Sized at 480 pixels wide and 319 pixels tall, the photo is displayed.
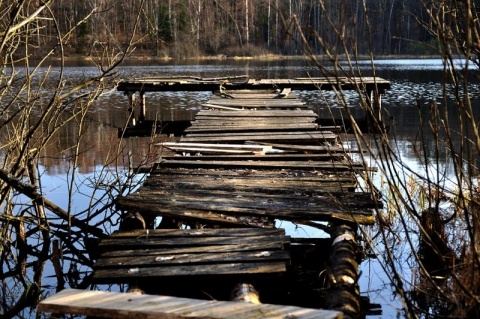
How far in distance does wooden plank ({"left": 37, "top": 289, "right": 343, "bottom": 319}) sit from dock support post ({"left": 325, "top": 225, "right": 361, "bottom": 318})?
368 mm

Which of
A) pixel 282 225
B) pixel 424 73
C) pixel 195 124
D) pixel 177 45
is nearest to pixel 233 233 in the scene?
pixel 282 225

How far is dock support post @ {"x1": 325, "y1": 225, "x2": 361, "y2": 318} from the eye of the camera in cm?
362

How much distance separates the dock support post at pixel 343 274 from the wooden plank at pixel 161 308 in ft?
1.21

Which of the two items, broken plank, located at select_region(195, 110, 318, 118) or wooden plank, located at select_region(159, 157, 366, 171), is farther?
broken plank, located at select_region(195, 110, 318, 118)

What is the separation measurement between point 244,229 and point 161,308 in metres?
1.49

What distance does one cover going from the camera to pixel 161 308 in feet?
10.9

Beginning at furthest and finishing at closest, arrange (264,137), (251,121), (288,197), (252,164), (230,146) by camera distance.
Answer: (251,121) < (264,137) < (230,146) < (252,164) < (288,197)

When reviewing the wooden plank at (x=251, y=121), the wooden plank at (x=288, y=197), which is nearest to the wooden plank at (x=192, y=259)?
the wooden plank at (x=288, y=197)

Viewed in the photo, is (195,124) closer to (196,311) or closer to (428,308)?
(428,308)

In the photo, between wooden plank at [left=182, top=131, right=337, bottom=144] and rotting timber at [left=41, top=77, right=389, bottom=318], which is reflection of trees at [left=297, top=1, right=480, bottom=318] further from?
wooden plank at [left=182, top=131, right=337, bottom=144]

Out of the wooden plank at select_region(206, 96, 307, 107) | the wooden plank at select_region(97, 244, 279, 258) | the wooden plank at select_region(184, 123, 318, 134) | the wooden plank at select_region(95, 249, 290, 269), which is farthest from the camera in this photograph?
the wooden plank at select_region(206, 96, 307, 107)

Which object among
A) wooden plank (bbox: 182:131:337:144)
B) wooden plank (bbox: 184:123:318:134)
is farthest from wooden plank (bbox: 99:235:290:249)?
wooden plank (bbox: 184:123:318:134)

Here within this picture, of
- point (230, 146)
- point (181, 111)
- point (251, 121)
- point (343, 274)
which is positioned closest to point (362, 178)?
point (343, 274)

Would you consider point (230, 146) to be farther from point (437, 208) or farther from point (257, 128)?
point (437, 208)
